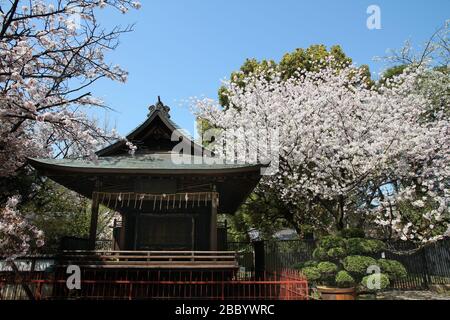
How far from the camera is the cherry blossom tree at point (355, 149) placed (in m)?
17.0

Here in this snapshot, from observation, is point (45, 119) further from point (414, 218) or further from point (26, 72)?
point (414, 218)

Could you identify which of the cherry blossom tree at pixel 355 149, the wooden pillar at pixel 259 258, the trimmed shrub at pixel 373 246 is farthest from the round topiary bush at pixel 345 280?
the cherry blossom tree at pixel 355 149

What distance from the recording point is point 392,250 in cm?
1769

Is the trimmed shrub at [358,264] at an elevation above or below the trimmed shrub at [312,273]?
above

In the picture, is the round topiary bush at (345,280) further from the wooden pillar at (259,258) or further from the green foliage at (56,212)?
the green foliage at (56,212)

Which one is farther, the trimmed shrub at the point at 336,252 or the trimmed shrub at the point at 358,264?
the trimmed shrub at the point at 336,252

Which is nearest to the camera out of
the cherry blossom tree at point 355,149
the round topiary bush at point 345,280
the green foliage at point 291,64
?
the round topiary bush at point 345,280

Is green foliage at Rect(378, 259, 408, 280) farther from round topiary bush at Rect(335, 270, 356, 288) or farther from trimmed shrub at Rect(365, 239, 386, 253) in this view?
round topiary bush at Rect(335, 270, 356, 288)

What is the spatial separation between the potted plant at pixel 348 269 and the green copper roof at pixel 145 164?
499cm

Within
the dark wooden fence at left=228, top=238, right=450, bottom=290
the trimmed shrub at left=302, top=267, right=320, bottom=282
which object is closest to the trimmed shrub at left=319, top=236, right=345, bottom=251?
the trimmed shrub at left=302, top=267, right=320, bottom=282

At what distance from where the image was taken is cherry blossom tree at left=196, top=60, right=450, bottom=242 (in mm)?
17031
